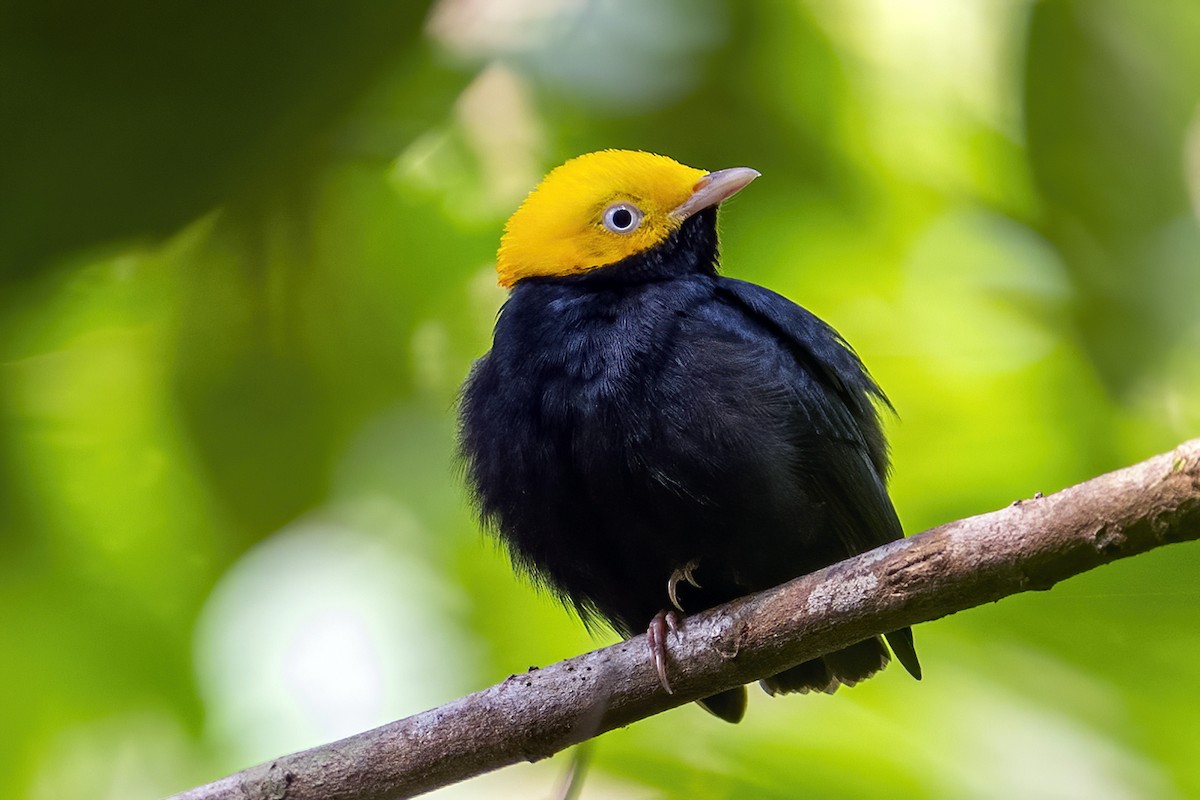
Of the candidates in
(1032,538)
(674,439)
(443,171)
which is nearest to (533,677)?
(674,439)

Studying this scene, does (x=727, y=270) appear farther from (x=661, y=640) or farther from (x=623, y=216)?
(x=661, y=640)

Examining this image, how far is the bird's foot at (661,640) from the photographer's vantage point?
3303 millimetres

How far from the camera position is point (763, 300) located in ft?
12.9

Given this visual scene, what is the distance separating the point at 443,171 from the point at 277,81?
2.67 metres

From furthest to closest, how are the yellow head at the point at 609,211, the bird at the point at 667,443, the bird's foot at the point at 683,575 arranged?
the yellow head at the point at 609,211 < the bird's foot at the point at 683,575 < the bird at the point at 667,443

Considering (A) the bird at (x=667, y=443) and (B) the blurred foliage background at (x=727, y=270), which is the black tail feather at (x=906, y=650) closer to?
(A) the bird at (x=667, y=443)

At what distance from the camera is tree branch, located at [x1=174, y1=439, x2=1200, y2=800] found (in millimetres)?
2764

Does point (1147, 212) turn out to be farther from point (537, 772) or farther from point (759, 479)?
point (537, 772)

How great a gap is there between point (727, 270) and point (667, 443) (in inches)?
75.9

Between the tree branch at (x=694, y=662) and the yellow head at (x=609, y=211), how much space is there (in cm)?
143

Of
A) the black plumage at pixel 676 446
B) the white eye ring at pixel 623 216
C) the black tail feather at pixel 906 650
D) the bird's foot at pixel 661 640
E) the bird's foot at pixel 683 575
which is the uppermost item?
the white eye ring at pixel 623 216

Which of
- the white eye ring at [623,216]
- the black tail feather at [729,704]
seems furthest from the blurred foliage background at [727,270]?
the white eye ring at [623,216]

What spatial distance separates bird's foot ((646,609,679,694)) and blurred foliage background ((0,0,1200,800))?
3.38ft

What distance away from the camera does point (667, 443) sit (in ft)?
11.7
